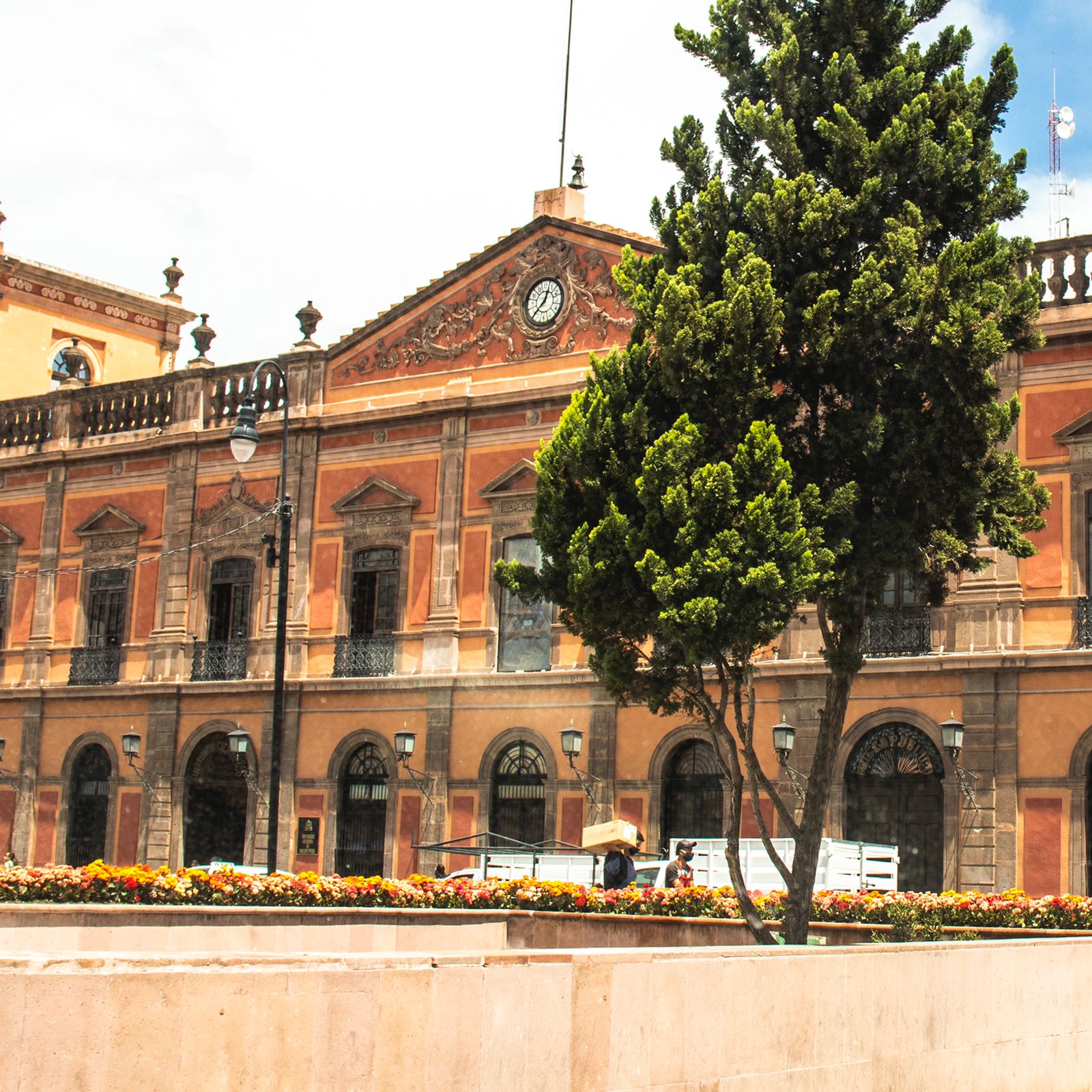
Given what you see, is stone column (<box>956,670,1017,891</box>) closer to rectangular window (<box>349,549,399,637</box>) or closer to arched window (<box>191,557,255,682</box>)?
rectangular window (<box>349,549,399,637</box>)

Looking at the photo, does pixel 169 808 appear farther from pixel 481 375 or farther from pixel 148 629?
pixel 481 375

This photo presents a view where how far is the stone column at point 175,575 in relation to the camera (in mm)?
31922

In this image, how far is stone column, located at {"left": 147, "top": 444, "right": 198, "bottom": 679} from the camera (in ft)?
105

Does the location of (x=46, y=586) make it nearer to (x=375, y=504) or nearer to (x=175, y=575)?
(x=175, y=575)

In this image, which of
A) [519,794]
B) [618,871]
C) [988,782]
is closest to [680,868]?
[618,871]

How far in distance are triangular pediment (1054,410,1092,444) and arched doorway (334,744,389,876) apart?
12473 millimetres

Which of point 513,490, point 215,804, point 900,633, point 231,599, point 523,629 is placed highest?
point 513,490

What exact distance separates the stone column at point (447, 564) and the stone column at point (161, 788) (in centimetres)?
564

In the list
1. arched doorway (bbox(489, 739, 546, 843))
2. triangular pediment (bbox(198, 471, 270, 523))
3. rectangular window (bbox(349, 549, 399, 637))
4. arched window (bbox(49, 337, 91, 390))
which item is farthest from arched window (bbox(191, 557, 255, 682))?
arched window (bbox(49, 337, 91, 390))

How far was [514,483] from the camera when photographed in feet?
93.7

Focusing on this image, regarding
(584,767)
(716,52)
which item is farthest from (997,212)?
(584,767)

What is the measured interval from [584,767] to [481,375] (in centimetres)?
714

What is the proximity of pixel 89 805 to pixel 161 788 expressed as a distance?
2.02m

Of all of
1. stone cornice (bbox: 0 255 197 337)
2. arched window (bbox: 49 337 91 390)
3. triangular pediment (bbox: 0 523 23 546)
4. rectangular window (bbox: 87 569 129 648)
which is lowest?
rectangular window (bbox: 87 569 129 648)
